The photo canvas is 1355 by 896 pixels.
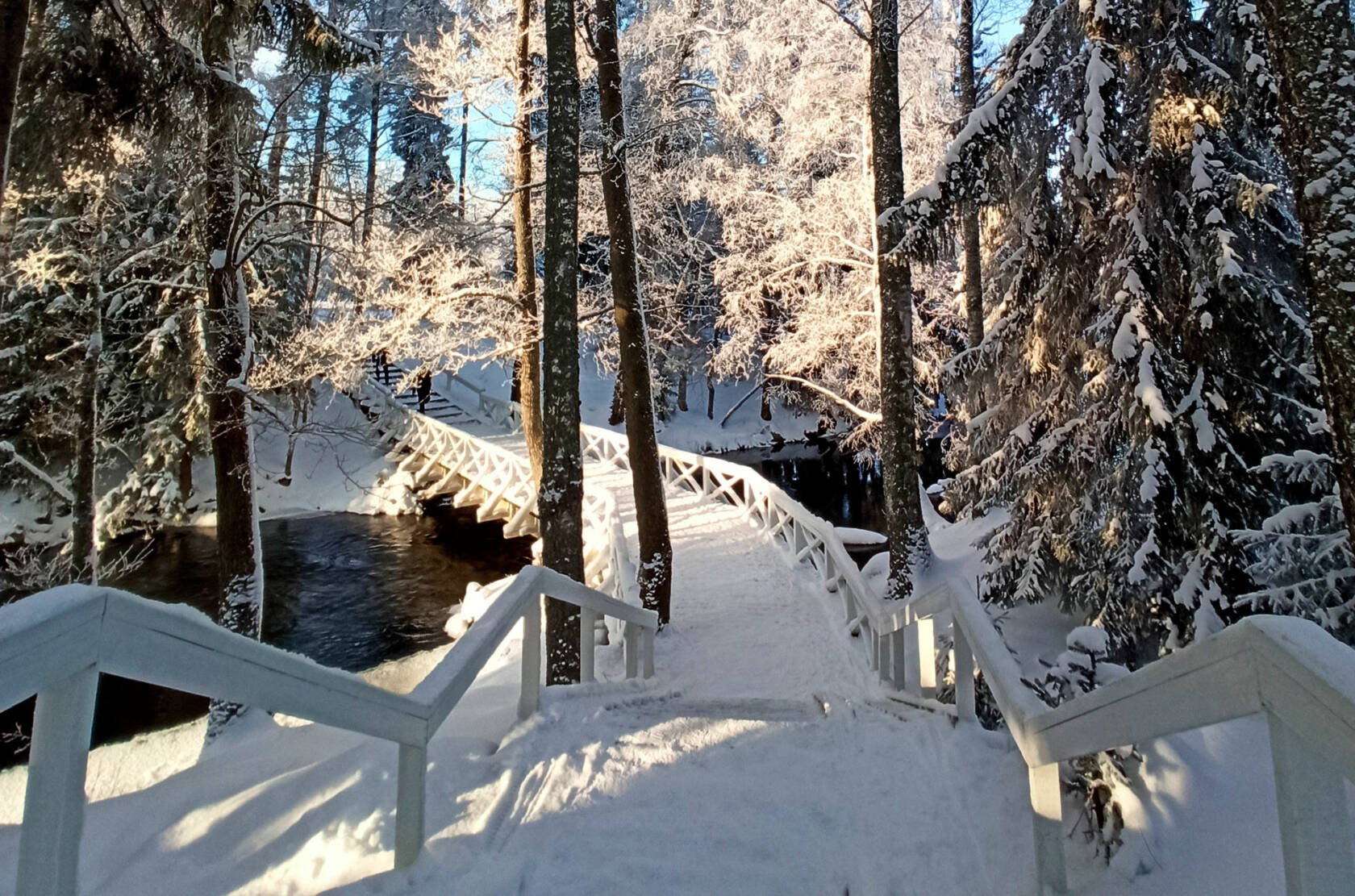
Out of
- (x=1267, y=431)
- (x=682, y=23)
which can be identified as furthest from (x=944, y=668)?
(x=682, y=23)

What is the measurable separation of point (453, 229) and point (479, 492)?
28.8ft

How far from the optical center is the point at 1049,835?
211 centimetres

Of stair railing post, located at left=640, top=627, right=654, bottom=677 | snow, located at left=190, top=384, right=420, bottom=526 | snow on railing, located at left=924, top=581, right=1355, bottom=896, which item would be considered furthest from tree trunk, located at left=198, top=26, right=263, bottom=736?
snow, located at left=190, top=384, right=420, bottom=526

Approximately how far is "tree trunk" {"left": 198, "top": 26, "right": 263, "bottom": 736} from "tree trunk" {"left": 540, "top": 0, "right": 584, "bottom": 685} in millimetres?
2914

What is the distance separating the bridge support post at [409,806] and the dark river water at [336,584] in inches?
310

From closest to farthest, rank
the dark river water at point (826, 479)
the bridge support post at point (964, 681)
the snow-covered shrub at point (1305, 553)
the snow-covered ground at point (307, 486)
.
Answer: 1. the bridge support post at point (964, 681)
2. the snow-covered shrub at point (1305, 553)
3. the snow-covered ground at point (307, 486)
4. the dark river water at point (826, 479)

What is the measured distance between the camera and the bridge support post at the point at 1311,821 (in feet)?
3.74

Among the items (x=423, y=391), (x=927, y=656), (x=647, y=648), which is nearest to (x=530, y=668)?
(x=927, y=656)

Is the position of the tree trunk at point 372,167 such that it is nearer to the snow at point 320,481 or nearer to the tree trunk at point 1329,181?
the snow at point 320,481

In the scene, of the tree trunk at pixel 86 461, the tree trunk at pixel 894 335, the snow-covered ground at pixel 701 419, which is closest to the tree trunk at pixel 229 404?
the tree trunk at pixel 86 461

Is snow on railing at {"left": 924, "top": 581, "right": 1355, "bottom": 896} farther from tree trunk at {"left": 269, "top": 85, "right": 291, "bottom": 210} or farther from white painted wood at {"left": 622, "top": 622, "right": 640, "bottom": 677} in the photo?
tree trunk at {"left": 269, "top": 85, "right": 291, "bottom": 210}

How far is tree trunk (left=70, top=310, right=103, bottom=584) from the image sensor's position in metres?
8.27

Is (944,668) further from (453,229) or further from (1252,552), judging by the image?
(453,229)

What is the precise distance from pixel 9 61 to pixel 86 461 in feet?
21.2
